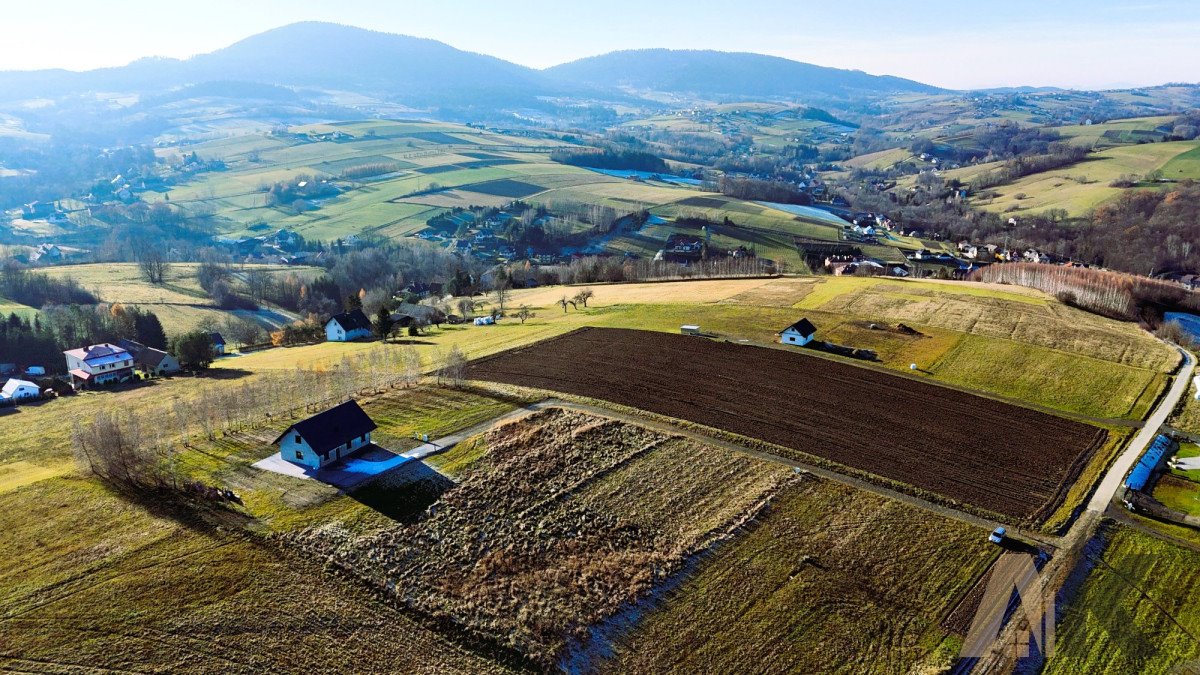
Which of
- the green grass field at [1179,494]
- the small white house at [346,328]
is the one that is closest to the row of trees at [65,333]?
the small white house at [346,328]

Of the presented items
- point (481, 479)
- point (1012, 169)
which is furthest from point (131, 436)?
point (1012, 169)

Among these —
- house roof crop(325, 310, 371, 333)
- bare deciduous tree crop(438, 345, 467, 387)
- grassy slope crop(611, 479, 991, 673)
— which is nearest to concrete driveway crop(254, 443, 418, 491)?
bare deciduous tree crop(438, 345, 467, 387)

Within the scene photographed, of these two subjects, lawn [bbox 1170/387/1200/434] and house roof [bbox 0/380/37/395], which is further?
house roof [bbox 0/380/37/395]

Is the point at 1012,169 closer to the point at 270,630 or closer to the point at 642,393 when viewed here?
the point at 642,393

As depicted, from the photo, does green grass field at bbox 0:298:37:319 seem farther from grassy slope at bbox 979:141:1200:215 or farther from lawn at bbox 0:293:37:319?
grassy slope at bbox 979:141:1200:215

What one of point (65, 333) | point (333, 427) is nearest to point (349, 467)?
point (333, 427)
